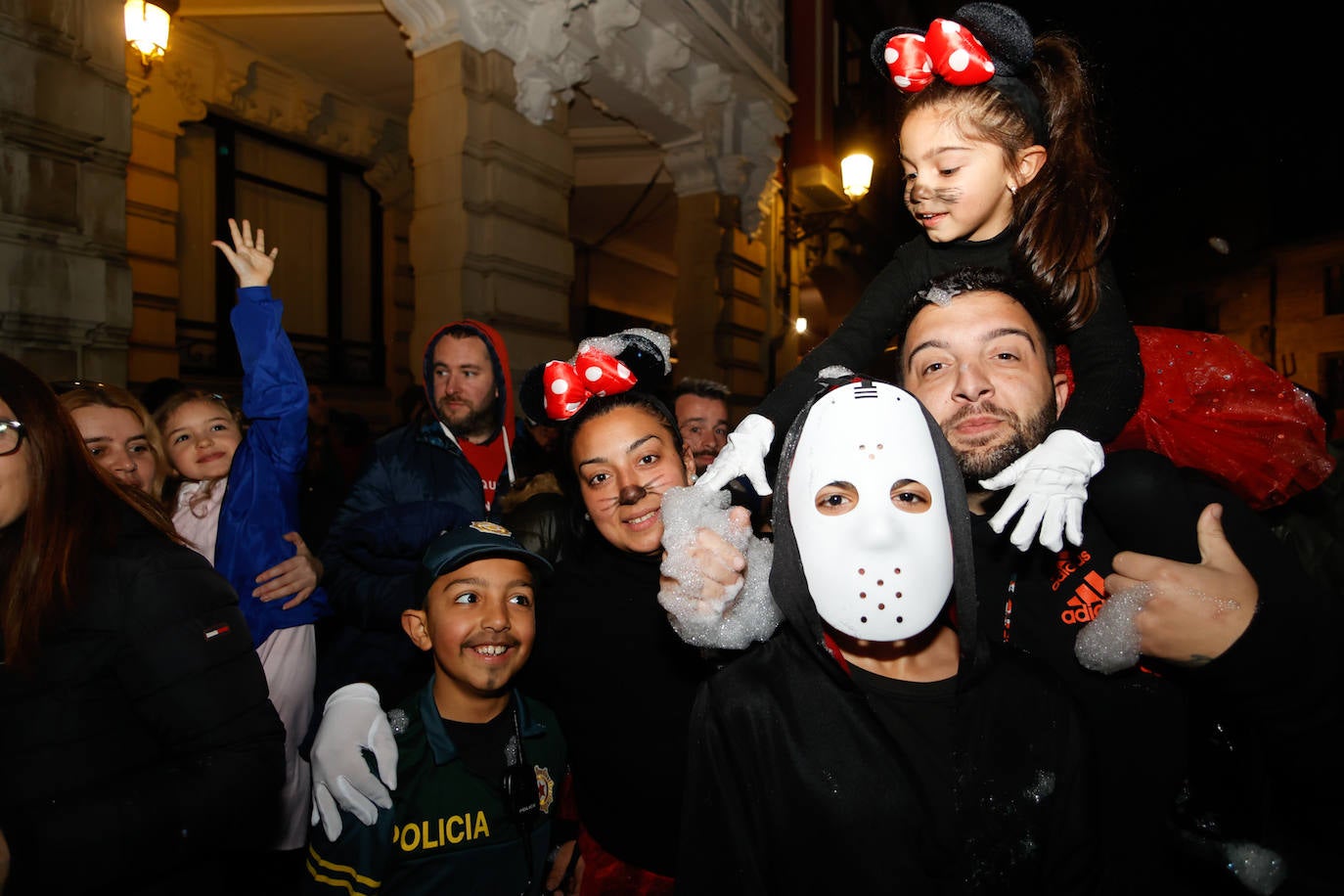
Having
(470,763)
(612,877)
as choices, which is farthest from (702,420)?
(612,877)

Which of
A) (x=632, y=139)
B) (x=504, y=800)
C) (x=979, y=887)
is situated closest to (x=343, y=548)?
(x=504, y=800)

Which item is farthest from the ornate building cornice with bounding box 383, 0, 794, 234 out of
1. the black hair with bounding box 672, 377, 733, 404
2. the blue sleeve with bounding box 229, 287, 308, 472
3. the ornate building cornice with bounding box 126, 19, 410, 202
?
the blue sleeve with bounding box 229, 287, 308, 472

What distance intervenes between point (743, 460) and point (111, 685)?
1.34 meters

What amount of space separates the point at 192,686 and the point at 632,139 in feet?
29.0

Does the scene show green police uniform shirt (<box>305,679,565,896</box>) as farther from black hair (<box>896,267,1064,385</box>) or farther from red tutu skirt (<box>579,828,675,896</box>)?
black hair (<box>896,267,1064,385</box>)

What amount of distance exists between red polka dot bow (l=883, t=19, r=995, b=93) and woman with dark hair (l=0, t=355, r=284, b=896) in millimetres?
1980

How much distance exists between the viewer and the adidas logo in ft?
4.85

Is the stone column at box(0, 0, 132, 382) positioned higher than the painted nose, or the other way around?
the stone column at box(0, 0, 132, 382)

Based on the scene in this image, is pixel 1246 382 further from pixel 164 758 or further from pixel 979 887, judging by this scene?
pixel 164 758

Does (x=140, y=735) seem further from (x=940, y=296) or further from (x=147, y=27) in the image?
(x=147, y=27)

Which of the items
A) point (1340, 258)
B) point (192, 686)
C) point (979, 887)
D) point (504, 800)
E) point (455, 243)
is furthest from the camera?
point (1340, 258)

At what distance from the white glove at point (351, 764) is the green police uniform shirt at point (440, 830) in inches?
2.1

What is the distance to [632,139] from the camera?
9.04 m

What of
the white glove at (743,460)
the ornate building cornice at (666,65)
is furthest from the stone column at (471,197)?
the white glove at (743,460)
